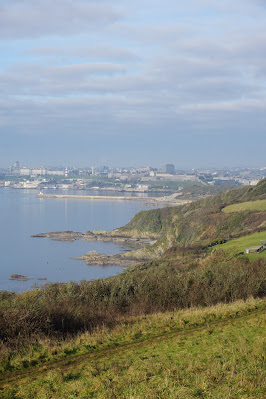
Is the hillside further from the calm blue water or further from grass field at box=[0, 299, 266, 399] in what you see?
grass field at box=[0, 299, 266, 399]

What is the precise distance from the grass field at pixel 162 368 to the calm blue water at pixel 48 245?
1542 centimetres

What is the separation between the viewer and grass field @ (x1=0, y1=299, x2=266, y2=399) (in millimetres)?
3719

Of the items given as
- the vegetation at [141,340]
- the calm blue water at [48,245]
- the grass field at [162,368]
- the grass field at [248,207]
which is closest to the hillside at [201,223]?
the grass field at [248,207]

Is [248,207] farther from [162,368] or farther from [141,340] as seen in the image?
[162,368]

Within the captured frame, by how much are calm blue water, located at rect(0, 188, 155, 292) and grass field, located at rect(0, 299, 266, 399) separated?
15.4 meters

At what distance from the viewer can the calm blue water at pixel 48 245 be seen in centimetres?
2390

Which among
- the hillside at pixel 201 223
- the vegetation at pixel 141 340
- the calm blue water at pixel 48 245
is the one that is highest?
the vegetation at pixel 141 340

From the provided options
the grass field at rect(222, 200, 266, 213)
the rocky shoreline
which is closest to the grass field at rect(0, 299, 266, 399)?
the rocky shoreline

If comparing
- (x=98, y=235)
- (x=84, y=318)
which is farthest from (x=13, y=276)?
(x=84, y=318)

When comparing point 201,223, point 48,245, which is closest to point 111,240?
point 48,245

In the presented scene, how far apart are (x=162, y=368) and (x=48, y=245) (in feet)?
101

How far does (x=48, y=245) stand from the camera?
1344 inches

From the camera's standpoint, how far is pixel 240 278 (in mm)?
8398

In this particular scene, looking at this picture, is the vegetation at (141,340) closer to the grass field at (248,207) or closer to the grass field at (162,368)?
the grass field at (162,368)
